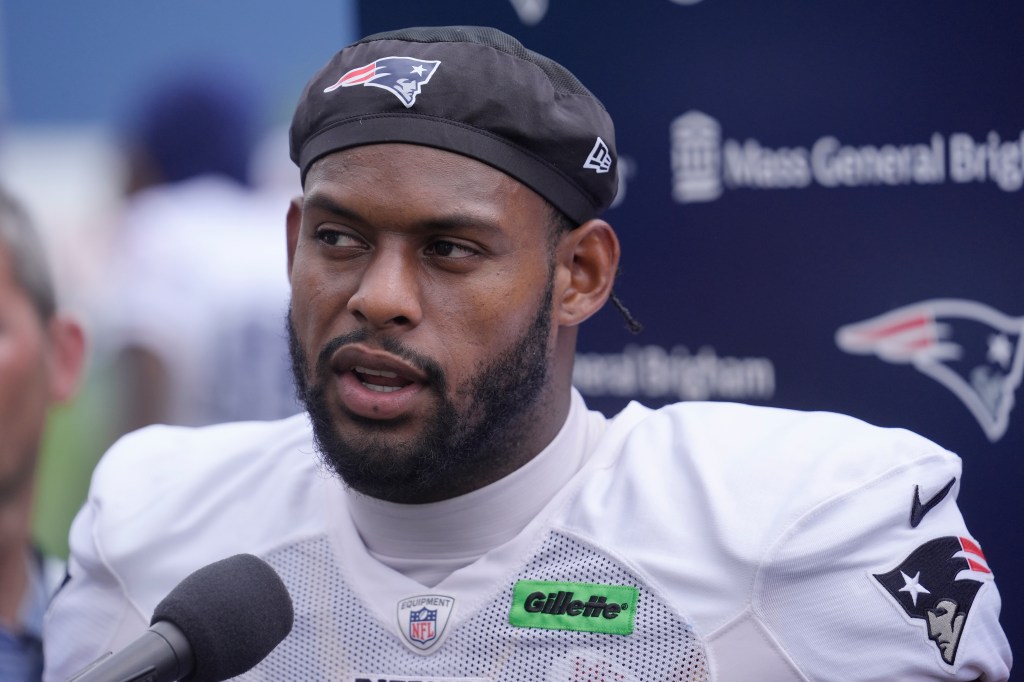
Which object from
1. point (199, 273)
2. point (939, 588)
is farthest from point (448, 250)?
point (199, 273)

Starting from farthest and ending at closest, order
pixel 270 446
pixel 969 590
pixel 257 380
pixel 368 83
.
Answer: pixel 257 380 → pixel 270 446 → pixel 368 83 → pixel 969 590

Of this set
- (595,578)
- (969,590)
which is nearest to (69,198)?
(595,578)

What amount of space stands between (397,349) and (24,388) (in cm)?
180

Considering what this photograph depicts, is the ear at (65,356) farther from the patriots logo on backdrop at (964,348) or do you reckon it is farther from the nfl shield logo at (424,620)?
the patriots logo on backdrop at (964,348)

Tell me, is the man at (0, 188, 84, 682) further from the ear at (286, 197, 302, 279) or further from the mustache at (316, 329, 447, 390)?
the mustache at (316, 329, 447, 390)

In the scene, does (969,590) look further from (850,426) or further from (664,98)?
(664,98)

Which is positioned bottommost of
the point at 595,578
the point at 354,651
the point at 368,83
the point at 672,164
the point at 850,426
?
the point at 354,651

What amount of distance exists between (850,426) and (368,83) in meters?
0.85

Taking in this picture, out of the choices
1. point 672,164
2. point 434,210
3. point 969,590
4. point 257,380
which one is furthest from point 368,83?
point 257,380

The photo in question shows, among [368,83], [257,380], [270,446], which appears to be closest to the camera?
[368,83]

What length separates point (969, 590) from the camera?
1714 mm

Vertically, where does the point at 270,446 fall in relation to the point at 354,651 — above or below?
above

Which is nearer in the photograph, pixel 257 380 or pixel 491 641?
pixel 491 641

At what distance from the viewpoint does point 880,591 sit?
1.66m
